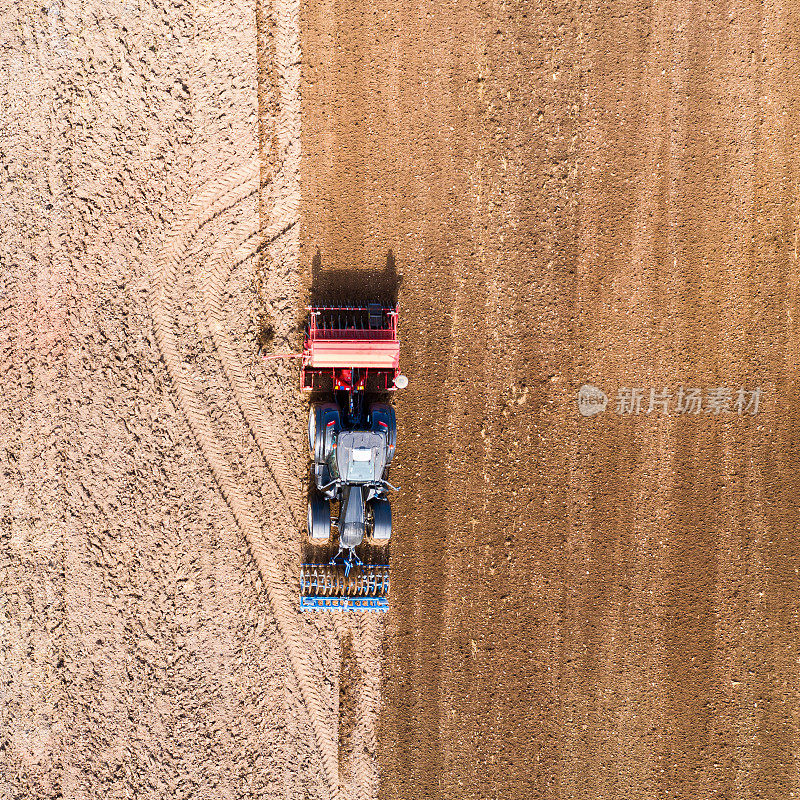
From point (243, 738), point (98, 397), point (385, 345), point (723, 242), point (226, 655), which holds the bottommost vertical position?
point (243, 738)

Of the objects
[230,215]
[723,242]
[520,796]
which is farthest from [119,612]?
[723,242]

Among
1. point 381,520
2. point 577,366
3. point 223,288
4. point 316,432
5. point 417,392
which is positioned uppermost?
point 223,288

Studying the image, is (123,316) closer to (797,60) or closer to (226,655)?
(226,655)

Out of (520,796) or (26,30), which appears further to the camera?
(520,796)

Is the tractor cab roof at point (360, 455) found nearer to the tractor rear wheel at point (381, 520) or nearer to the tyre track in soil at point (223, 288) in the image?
the tractor rear wheel at point (381, 520)

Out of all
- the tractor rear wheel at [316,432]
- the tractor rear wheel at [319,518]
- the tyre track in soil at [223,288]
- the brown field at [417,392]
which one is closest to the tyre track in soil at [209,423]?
the brown field at [417,392]

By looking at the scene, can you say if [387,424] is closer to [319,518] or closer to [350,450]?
[350,450]

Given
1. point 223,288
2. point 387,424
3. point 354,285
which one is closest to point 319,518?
point 387,424

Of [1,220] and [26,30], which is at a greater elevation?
[26,30]
